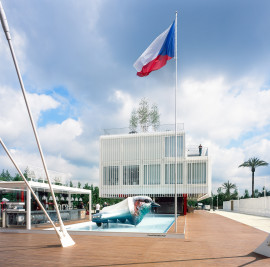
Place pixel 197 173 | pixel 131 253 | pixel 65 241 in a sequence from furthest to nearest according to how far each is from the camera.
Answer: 1. pixel 197 173
2. pixel 65 241
3. pixel 131 253

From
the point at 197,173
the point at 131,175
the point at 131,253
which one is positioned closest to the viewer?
the point at 131,253

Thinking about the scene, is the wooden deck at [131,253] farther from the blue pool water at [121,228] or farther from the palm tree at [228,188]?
the palm tree at [228,188]

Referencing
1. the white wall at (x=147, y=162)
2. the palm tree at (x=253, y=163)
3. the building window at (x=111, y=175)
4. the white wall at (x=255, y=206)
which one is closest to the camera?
the white wall at (x=147, y=162)

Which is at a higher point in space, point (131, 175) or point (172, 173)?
point (172, 173)

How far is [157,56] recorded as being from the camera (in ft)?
50.0

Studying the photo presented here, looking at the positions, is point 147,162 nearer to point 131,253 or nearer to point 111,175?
point 111,175

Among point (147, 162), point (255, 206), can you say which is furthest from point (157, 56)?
point (255, 206)

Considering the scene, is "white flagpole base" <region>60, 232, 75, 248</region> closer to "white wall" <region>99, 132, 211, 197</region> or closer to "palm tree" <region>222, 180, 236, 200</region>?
"white wall" <region>99, 132, 211, 197</region>

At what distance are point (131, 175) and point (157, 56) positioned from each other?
78.1ft

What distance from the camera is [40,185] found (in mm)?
17906

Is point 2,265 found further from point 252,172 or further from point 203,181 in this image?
point 252,172

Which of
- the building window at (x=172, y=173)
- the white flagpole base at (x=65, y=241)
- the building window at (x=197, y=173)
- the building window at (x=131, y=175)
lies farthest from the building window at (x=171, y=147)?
the white flagpole base at (x=65, y=241)

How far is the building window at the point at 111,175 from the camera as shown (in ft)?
124

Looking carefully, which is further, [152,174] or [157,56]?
[152,174]
